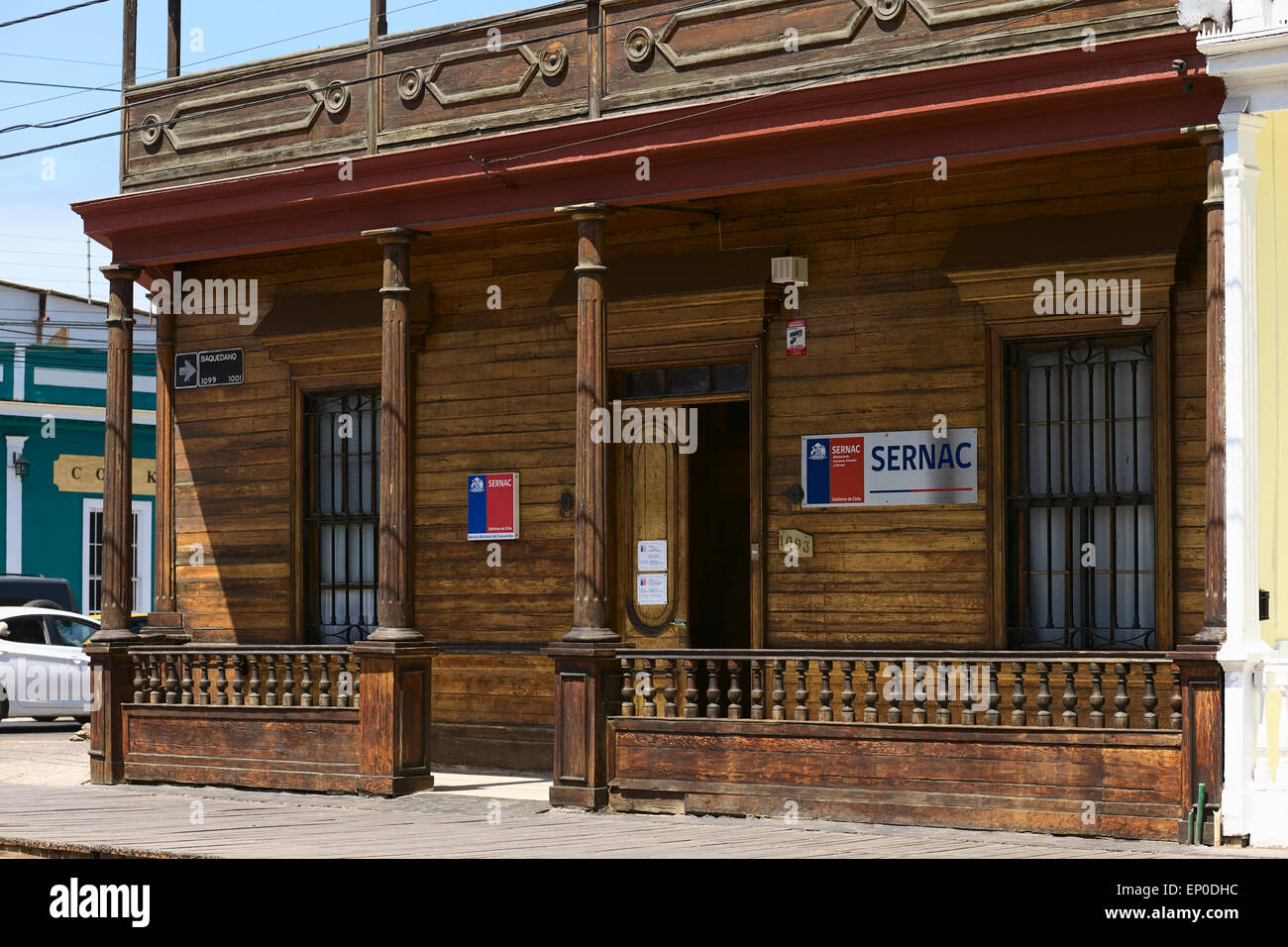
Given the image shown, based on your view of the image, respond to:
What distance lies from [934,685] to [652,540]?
3301mm

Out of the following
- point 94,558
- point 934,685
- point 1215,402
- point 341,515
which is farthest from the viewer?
point 94,558

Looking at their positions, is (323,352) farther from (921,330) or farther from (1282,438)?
(1282,438)

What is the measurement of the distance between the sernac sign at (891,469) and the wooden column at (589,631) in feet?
5.66

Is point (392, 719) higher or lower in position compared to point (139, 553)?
lower

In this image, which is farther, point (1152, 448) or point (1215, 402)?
point (1152, 448)

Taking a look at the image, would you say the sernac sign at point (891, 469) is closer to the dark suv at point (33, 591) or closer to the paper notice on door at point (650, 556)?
the paper notice on door at point (650, 556)

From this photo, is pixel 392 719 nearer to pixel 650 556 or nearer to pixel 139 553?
pixel 650 556

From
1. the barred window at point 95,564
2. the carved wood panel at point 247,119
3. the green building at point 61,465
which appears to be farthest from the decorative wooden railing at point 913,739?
the barred window at point 95,564

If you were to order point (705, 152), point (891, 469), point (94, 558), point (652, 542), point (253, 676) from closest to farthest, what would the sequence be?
point (705, 152) → point (891, 469) → point (652, 542) → point (253, 676) → point (94, 558)

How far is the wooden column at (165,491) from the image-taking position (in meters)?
16.9

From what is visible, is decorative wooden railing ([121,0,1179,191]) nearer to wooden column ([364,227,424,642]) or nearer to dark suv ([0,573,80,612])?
wooden column ([364,227,424,642])

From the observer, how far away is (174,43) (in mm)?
15984

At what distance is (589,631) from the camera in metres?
12.7

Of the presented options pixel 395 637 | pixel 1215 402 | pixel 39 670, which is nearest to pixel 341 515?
pixel 395 637
